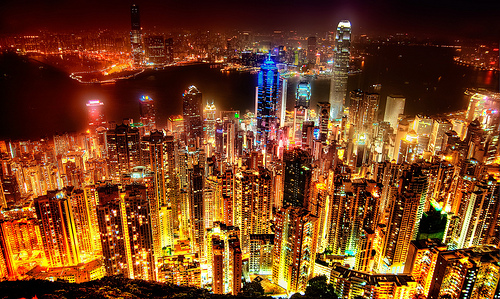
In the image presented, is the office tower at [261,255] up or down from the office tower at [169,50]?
down

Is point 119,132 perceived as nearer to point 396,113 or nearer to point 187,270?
point 187,270

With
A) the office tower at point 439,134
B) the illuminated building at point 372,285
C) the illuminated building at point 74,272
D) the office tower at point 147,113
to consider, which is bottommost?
the illuminated building at point 74,272

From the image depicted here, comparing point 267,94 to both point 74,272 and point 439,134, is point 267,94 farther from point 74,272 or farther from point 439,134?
point 74,272

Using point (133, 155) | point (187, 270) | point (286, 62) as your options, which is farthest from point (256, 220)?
point (286, 62)

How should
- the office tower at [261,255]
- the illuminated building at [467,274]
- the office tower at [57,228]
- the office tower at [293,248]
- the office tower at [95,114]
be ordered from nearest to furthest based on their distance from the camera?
the illuminated building at [467,274] → the office tower at [293,248] → the office tower at [57,228] → the office tower at [261,255] → the office tower at [95,114]

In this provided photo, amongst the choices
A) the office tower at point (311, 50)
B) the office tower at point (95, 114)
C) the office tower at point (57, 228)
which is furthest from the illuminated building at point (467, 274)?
the office tower at point (95, 114)

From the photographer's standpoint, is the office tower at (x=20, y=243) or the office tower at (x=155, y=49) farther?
the office tower at (x=155, y=49)

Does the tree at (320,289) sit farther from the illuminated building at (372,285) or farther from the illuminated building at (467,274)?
the illuminated building at (467,274)
